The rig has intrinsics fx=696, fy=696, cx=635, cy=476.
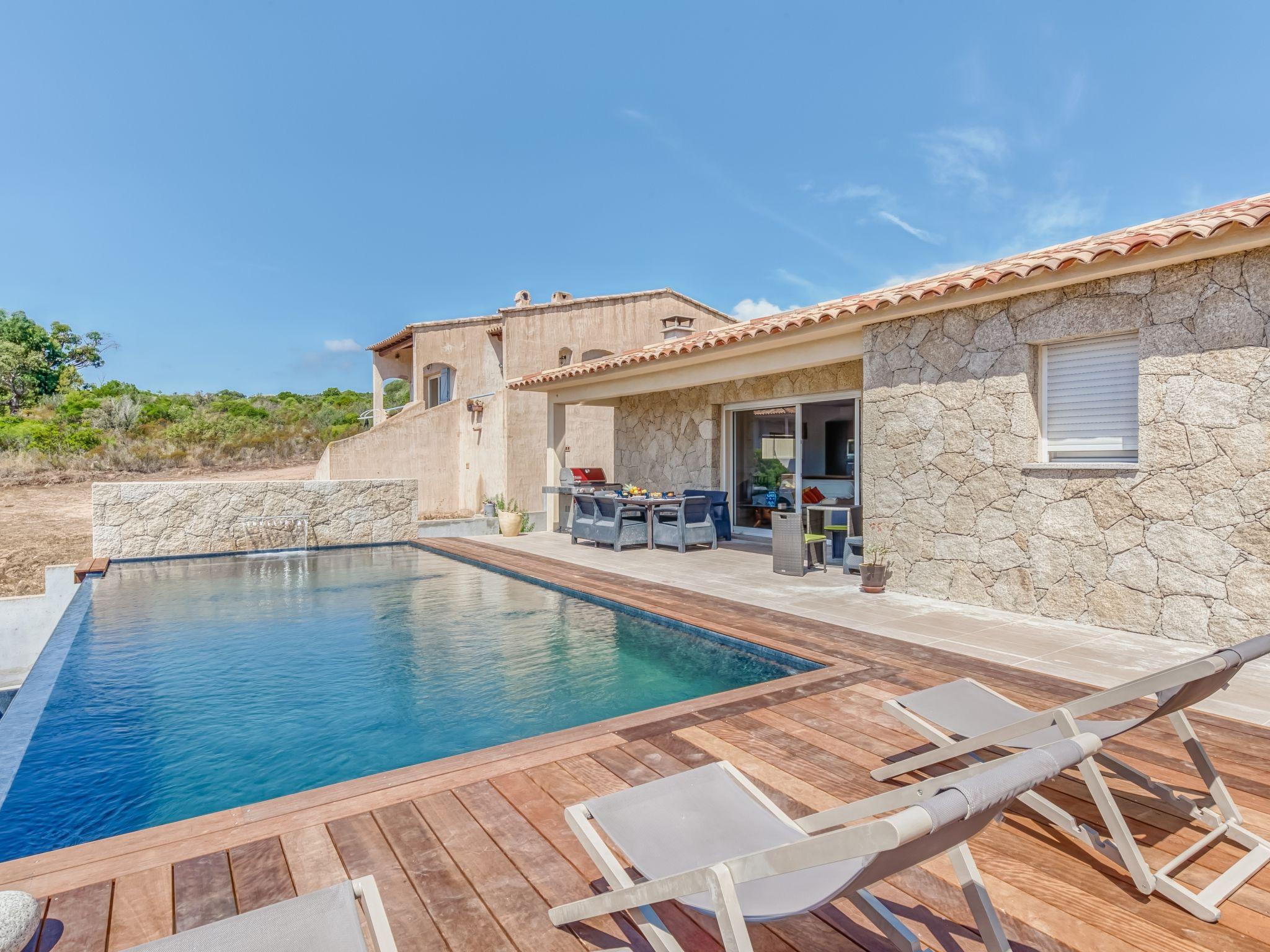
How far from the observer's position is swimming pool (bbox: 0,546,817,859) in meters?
4.09

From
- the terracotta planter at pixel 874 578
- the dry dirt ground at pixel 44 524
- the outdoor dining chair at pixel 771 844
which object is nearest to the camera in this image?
the outdoor dining chair at pixel 771 844

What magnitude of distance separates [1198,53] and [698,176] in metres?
14.6

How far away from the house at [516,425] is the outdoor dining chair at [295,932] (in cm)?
1448

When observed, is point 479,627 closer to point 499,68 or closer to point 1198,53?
point 499,68

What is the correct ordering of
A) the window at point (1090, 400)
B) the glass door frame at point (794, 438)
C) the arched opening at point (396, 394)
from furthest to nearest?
the arched opening at point (396, 394), the glass door frame at point (794, 438), the window at point (1090, 400)

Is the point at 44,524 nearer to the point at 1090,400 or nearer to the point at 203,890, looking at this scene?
the point at 203,890

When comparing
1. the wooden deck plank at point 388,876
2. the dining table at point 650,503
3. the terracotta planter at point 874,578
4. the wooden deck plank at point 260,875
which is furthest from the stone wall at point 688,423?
the wooden deck plank at point 260,875

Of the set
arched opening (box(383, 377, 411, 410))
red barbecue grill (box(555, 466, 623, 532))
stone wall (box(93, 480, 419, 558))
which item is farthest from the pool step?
arched opening (box(383, 377, 411, 410))

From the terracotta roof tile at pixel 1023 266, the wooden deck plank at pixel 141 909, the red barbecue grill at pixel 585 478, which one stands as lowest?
the wooden deck plank at pixel 141 909

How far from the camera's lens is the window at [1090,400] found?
20.8ft

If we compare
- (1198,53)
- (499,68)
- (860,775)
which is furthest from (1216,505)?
(499,68)

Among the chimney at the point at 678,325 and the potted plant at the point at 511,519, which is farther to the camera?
the chimney at the point at 678,325

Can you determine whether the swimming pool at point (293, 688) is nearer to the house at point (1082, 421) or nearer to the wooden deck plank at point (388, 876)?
the wooden deck plank at point (388, 876)

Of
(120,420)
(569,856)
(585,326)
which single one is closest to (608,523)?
(585,326)
